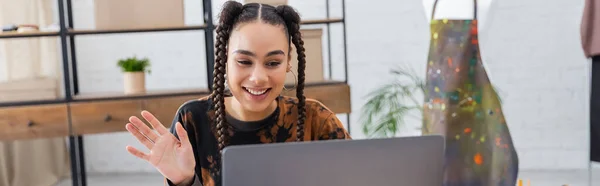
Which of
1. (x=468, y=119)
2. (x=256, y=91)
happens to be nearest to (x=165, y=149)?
(x=256, y=91)

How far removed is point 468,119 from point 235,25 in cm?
48

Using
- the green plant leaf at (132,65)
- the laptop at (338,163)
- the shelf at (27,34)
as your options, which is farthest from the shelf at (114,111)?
the laptop at (338,163)

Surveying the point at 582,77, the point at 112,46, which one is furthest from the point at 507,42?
the point at 112,46

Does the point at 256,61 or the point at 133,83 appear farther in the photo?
the point at 133,83

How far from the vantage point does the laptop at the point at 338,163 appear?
0.89 m

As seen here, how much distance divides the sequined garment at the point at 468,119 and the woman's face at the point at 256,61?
308 millimetres

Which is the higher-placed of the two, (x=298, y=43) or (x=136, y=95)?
(x=298, y=43)

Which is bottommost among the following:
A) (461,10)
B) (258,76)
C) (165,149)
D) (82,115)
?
(82,115)

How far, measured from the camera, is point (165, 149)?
1.15m

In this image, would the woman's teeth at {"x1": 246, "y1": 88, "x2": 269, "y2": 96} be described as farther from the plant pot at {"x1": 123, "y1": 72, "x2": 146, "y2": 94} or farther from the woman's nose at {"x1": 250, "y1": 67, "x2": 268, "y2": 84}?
the plant pot at {"x1": 123, "y1": 72, "x2": 146, "y2": 94}

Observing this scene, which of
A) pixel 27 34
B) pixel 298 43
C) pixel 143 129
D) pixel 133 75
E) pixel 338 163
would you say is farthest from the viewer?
pixel 133 75

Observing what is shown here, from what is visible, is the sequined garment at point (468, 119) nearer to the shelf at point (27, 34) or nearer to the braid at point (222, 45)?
the braid at point (222, 45)

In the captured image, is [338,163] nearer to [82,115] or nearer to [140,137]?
[140,137]

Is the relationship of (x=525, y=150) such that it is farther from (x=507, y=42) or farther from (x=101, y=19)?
(x=101, y=19)
